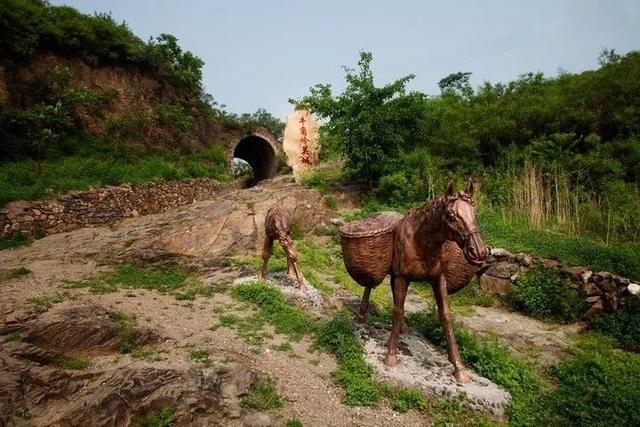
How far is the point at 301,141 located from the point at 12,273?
40.0 feet

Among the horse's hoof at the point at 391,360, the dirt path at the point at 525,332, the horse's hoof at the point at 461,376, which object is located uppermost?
the horse's hoof at the point at 391,360

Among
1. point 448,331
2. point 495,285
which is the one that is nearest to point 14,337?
point 448,331

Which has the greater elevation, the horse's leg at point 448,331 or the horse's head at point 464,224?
the horse's head at point 464,224

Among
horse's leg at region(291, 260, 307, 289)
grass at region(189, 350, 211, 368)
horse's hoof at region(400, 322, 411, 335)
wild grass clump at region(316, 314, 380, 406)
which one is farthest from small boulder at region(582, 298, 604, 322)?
grass at region(189, 350, 211, 368)

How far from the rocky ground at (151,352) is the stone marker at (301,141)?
8.72 m

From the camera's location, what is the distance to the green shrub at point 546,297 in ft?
23.6

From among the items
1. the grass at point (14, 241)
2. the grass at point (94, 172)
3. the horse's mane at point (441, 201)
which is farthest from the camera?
the grass at point (94, 172)

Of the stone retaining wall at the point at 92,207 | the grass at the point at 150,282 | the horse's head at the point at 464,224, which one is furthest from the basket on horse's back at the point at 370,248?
the stone retaining wall at the point at 92,207

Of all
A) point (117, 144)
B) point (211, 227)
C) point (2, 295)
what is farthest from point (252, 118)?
point (2, 295)

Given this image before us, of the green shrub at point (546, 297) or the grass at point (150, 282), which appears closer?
the green shrub at point (546, 297)

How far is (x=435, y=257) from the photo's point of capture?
4770 millimetres

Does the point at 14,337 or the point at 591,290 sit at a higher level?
the point at 14,337

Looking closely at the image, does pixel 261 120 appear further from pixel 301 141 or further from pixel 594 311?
pixel 594 311

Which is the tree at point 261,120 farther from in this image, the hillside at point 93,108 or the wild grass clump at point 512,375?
the wild grass clump at point 512,375
